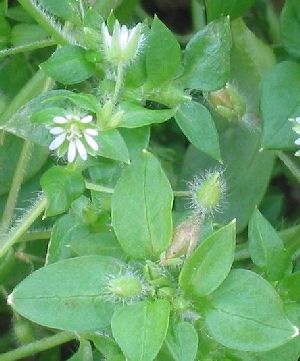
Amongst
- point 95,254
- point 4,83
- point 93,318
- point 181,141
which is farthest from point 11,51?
point 181,141

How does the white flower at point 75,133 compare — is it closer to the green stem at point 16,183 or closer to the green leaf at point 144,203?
the green leaf at point 144,203

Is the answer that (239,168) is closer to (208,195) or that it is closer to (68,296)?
(208,195)

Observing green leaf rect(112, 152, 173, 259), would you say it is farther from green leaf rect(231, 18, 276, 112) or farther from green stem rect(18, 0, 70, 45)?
green leaf rect(231, 18, 276, 112)

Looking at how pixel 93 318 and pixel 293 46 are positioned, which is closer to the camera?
pixel 93 318

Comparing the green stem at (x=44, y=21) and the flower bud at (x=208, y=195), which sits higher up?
the green stem at (x=44, y=21)

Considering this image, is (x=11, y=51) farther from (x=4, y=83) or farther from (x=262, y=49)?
(x=262, y=49)

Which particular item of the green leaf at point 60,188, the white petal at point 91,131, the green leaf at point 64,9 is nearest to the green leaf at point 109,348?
the green leaf at point 60,188

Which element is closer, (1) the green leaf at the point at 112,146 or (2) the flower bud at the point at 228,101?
(1) the green leaf at the point at 112,146
